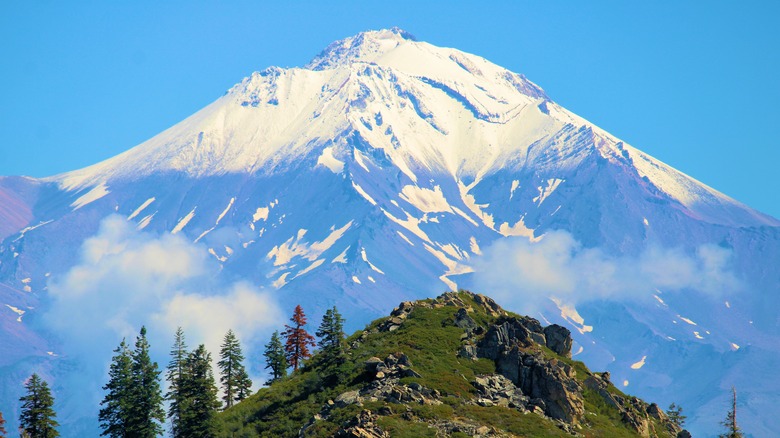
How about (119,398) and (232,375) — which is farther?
(232,375)

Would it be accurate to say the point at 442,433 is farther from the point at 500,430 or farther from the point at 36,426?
the point at 36,426

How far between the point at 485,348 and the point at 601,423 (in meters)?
12.9

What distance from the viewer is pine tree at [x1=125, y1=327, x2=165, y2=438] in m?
105

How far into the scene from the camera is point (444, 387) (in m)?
92.9

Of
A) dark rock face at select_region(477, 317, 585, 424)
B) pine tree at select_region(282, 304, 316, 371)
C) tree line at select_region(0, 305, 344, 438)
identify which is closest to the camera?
dark rock face at select_region(477, 317, 585, 424)

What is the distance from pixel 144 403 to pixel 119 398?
3.44 meters

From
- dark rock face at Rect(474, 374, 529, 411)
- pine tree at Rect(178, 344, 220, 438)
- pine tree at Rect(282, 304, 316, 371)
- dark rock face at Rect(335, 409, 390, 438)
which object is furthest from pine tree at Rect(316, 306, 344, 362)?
dark rock face at Rect(335, 409, 390, 438)

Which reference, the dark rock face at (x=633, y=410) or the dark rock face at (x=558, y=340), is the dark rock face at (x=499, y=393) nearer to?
the dark rock face at (x=633, y=410)

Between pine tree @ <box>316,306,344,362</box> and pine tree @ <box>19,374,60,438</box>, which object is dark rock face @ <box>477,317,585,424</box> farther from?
pine tree @ <box>19,374,60,438</box>

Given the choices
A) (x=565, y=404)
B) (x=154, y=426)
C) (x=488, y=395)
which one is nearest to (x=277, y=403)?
(x=154, y=426)

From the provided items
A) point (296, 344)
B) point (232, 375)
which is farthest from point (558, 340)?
point (232, 375)

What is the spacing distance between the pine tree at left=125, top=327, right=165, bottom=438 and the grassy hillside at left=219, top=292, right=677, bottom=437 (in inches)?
287

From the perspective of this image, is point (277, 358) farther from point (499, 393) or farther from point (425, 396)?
point (425, 396)

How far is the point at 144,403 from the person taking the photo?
349 feet
